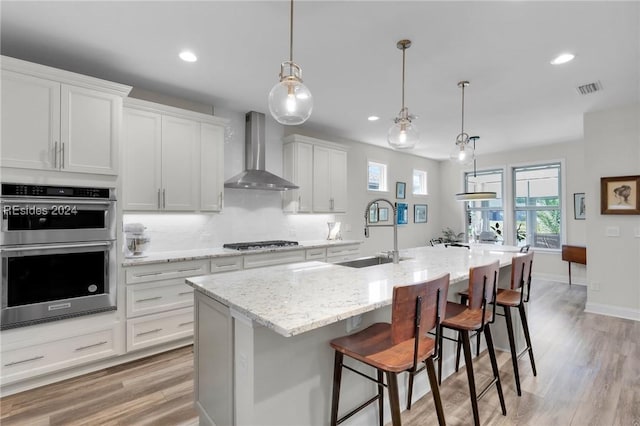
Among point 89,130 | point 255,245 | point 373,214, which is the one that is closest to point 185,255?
point 255,245

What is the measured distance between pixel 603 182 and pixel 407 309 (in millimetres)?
4500

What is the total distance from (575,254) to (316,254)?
4.76m

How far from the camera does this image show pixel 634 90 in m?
3.53

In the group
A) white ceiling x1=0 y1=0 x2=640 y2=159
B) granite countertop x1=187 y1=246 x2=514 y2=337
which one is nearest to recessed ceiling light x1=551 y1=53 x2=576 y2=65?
white ceiling x1=0 y1=0 x2=640 y2=159

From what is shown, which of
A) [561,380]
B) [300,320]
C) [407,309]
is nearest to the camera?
[300,320]

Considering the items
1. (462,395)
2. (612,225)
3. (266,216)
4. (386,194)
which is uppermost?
(386,194)

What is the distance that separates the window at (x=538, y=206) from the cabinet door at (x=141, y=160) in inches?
274

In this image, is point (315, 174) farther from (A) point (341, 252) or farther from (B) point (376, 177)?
(B) point (376, 177)

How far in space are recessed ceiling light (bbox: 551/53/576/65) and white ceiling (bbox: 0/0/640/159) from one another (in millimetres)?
67

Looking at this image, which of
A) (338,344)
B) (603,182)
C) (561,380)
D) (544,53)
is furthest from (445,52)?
(603,182)

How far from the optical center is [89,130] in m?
2.66

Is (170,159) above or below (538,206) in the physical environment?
above

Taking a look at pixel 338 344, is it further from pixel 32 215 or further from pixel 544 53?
pixel 544 53

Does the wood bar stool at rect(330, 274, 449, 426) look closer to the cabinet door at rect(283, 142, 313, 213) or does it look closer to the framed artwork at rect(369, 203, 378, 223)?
the cabinet door at rect(283, 142, 313, 213)
